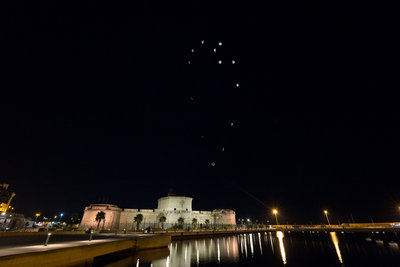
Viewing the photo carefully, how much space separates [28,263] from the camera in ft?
24.3

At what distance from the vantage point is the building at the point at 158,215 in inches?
1929

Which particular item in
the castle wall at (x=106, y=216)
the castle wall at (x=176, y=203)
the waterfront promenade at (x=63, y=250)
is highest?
the castle wall at (x=176, y=203)

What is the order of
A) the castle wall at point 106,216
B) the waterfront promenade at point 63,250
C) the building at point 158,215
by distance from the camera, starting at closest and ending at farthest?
the waterfront promenade at point 63,250 → the castle wall at point 106,216 → the building at point 158,215

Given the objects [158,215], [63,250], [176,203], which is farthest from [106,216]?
[63,250]

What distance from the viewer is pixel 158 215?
57.0 metres

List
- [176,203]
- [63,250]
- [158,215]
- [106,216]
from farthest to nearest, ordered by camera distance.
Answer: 1. [176,203]
2. [158,215]
3. [106,216]
4. [63,250]

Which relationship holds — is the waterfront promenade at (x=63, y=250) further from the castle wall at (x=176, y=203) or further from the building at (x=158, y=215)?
the castle wall at (x=176, y=203)

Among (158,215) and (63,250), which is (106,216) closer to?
(158,215)

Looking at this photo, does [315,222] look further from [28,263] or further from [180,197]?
[28,263]

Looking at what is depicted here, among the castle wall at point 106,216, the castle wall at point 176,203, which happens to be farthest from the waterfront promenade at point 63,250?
the castle wall at point 176,203

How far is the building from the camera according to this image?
161 ft

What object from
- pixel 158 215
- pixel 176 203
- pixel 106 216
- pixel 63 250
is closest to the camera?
pixel 63 250

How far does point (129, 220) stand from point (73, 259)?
4817 cm

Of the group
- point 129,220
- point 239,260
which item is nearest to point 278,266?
point 239,260
